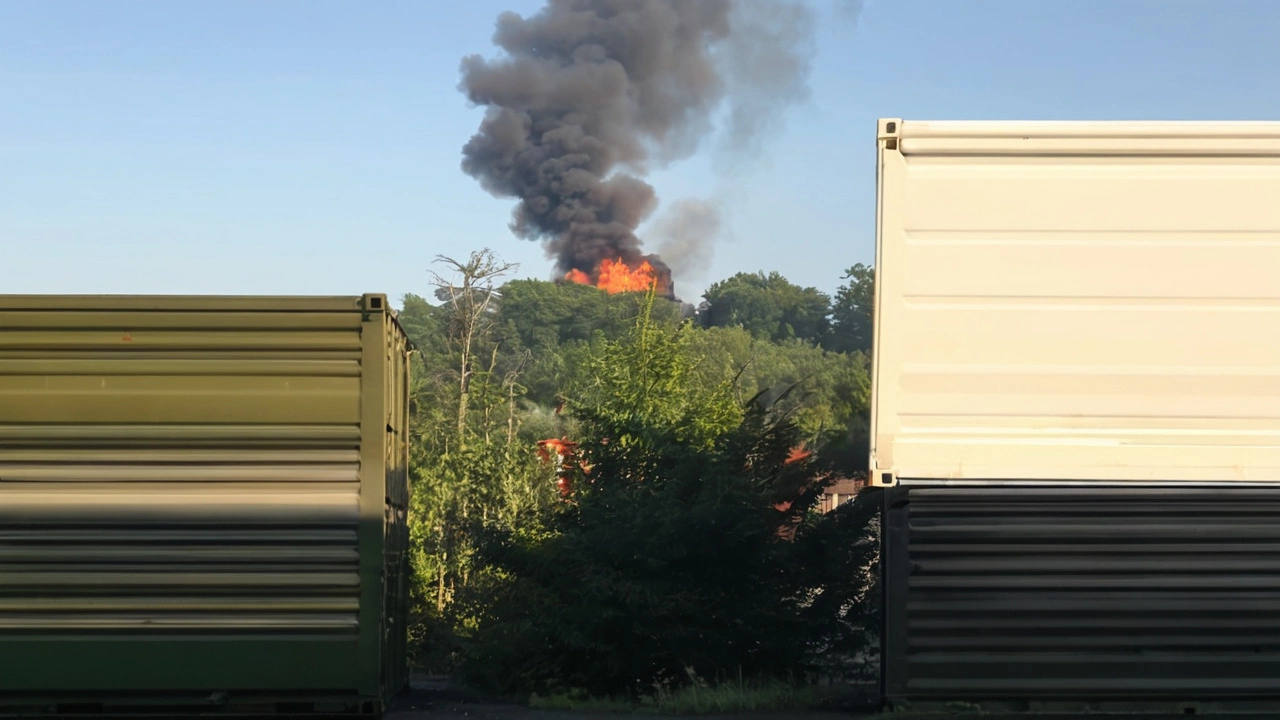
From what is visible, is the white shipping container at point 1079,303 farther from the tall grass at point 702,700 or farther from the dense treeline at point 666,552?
the dense treeline at point 666,552

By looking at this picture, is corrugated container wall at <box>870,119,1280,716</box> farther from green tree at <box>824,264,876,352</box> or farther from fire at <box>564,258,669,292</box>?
green tree at <box>824,264,876,352</box>

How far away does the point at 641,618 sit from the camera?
1062 centimetres

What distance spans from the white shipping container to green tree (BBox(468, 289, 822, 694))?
4.75 m

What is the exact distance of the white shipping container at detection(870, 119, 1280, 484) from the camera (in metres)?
6.15

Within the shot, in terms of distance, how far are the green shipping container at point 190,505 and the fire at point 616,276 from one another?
285 feet

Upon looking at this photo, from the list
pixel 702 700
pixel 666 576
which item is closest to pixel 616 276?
pixel 666 576

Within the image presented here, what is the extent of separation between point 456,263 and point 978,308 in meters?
19.9

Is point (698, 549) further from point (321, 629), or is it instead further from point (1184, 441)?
point (1184, 441)

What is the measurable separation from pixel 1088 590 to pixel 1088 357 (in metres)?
1.24

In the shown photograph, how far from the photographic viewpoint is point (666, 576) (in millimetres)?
10859

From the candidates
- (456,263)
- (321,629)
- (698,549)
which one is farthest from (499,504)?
(321,629)

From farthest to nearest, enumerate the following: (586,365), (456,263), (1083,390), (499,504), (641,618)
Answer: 1. (456,263)
2. (499,504)
3. (586,365)
4. (641,618)
5. (1083,390)

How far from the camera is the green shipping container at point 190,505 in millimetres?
7023

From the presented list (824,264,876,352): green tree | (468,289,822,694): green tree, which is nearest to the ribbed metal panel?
(468,289,822,694): green tree
